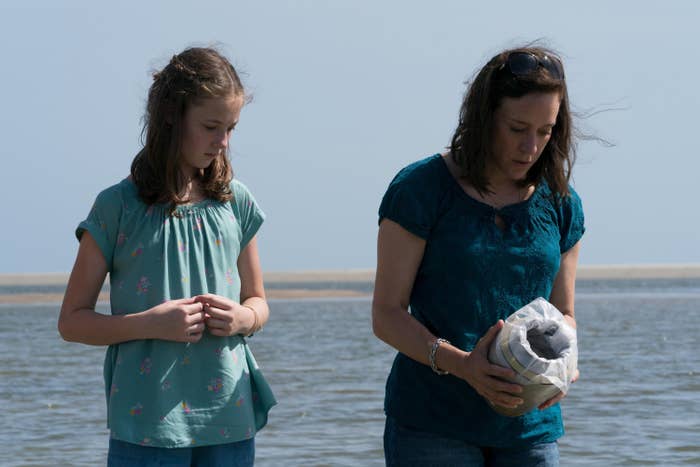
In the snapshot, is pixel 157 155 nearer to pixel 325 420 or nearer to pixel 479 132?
pixel 479 132

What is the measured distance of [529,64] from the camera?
2916 millimetres

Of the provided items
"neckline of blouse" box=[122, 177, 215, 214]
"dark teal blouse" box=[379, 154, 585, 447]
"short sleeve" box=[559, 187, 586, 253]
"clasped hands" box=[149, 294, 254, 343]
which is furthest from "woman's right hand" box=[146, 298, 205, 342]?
"short sleeve" box=[559, 187, 586, 253]

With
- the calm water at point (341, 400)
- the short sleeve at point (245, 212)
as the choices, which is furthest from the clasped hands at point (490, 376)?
the calm water at point (341, 400)

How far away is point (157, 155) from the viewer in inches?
124

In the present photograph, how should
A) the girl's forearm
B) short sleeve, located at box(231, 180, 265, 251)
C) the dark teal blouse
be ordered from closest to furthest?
the dark teal blouse < the girl's forearm < short sleeve, located at box(231, 180, 265, 251)

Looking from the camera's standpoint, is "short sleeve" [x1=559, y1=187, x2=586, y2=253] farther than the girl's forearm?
Yes

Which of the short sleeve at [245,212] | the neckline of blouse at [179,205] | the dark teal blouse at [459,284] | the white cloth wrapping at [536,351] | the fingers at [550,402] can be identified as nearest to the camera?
the white cloth wrapping at [536,351]

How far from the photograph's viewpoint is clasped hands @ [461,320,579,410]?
2.71 metres

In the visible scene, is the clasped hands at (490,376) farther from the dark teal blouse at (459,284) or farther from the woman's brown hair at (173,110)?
the woman's brown hair at (173,110)

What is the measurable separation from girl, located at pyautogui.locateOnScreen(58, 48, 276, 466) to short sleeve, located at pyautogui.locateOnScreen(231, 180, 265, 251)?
79 millimetres

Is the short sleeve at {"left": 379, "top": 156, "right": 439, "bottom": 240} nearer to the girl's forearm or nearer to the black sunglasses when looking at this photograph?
the black sunglasses

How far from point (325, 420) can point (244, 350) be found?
20.3ft

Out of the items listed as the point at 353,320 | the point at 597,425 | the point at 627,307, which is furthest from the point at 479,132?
the point at 627,307

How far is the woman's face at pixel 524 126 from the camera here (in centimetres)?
289
